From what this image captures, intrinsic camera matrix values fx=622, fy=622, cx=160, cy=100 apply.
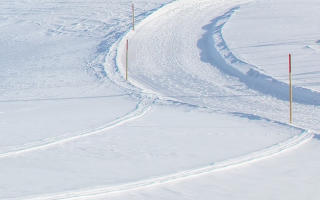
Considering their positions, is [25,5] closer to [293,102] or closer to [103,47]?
[103,47]

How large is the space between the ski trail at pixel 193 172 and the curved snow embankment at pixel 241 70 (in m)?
3.37

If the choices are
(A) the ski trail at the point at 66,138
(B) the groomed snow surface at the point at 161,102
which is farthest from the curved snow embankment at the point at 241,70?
(A) the ski trail at the point at 66,138

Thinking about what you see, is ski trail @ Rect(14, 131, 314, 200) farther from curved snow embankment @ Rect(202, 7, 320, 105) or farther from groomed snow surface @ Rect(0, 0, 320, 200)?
curved snow embankment @ Rect(202, 7, 320, 105)

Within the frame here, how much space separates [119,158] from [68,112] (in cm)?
423

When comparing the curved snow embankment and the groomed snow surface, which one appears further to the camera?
the curved snow embankment

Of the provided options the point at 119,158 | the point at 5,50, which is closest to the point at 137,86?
the point at 119,158

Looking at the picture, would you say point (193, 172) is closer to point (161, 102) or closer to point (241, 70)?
point (161, 102)

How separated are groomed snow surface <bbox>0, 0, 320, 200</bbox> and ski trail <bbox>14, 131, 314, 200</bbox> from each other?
0.02 metres

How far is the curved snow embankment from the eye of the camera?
1392 cm

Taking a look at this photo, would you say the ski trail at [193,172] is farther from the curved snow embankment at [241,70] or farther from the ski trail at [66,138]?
the curved snow embankment at [241,70]

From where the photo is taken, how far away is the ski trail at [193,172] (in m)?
7.52

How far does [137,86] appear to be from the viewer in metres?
16.0

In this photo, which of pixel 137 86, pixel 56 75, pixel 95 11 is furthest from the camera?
pixel 95 11

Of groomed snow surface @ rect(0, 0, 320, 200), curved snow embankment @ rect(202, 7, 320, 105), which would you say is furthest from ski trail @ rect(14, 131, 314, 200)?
curved snow embankment @ rect(202, 7, 320, 105)
